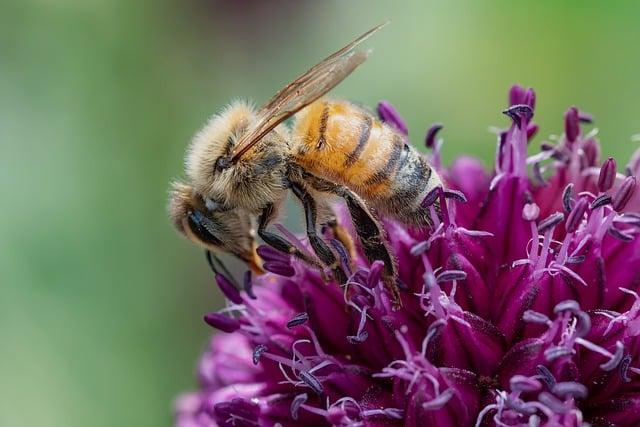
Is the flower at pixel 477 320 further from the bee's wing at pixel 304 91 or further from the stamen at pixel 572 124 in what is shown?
the bee's wing at pixel 304 91

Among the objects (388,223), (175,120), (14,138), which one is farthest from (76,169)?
(388,223)

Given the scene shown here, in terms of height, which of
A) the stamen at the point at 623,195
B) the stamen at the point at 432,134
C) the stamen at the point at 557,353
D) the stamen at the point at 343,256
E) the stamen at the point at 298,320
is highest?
the stamen at the point at 432,134

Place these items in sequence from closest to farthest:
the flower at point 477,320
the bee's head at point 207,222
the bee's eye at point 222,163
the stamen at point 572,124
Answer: the flower at point 477,320, the bee's eye at point 222,163, the bee's head at point 207,222, the stamen at point 572,124

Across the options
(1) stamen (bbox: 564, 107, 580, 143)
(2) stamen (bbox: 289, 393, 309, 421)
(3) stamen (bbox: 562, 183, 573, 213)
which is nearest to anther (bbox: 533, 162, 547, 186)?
(1) stamen (bbox: 564, 107, 580, 143)

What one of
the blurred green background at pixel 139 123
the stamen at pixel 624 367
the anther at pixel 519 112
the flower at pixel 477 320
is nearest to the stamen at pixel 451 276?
the flower at pixel 477 320

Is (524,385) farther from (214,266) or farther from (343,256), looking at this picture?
(214,266)

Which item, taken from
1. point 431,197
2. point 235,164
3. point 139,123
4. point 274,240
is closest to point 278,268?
point 274,240

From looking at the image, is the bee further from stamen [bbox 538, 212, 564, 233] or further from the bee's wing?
stamen [bbox 538, 212, 564, 233]

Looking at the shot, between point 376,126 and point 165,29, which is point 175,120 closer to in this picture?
point 165,29
